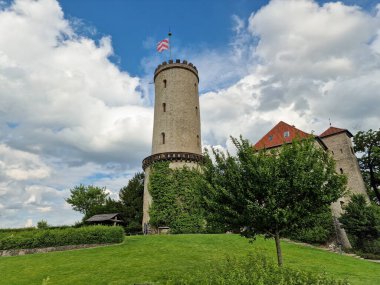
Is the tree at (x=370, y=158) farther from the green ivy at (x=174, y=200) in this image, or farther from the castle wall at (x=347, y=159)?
the green ivy at (x=174, y=200)

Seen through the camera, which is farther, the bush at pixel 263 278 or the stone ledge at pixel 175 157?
the stone ledge at pixel 175 157

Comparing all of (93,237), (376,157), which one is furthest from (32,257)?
(376,157)

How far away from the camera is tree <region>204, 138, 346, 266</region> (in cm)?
1193

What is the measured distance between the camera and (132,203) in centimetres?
4194

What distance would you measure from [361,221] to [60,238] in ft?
96.2

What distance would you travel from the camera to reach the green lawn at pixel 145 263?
515 inches

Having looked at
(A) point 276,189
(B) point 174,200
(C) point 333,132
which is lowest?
(A) point 276,189

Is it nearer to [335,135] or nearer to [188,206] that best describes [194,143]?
[188,206]

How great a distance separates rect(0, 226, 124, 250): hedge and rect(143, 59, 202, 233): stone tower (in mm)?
9483

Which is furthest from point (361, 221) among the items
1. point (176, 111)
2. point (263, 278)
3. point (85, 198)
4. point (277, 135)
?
point (85, 198)

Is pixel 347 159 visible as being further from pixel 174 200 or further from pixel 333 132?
pixel 174 200

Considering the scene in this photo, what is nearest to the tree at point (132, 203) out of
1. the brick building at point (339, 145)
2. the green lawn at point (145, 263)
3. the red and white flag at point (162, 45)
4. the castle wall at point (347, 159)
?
the green lawn at point (145, 263)

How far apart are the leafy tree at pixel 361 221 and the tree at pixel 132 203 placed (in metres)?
26.5

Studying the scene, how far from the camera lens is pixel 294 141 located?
12781 mm
